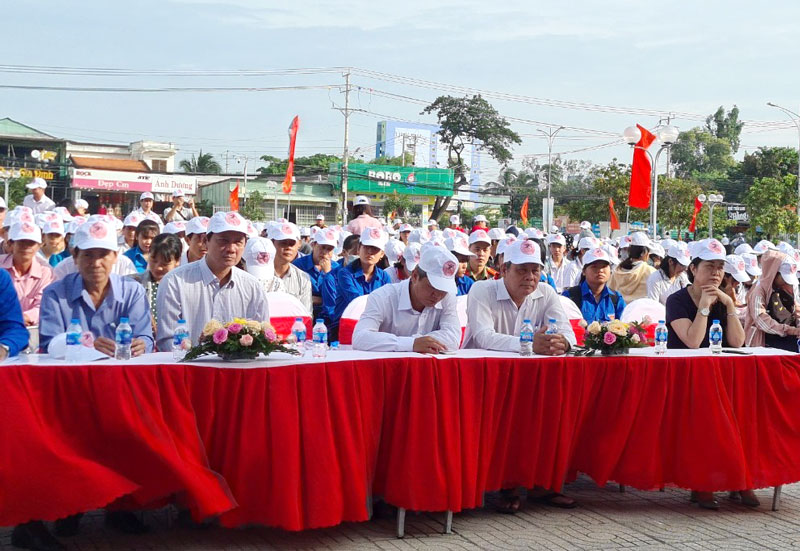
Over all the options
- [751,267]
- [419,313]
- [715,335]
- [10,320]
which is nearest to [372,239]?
[419,313]

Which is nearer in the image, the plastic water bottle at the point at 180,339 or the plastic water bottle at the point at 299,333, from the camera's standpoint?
the plastic water bottle at the point at 180,339

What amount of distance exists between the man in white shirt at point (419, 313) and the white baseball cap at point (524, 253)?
0.58 m

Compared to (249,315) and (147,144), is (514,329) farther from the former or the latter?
(147,144)

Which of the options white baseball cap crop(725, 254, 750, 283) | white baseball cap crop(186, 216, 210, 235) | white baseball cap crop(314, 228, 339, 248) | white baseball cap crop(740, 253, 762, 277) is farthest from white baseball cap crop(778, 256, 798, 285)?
white baseball cap crop(186, 216, 210, 235)

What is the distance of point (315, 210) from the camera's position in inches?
2840

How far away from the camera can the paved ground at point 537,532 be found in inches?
216

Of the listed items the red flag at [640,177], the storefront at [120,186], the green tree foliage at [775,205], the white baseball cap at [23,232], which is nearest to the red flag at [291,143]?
the red flag at [640,177]

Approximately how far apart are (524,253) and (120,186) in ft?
212

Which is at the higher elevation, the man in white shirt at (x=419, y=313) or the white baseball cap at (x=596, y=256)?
the white baseball cap at (x=596, y=256)

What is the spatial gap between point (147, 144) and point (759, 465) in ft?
262

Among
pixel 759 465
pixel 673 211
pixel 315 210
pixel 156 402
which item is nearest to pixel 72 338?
pixel 156 402

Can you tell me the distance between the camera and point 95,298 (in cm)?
590

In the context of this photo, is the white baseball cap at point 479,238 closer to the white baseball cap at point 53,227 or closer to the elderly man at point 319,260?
the elderly man at point 319,260

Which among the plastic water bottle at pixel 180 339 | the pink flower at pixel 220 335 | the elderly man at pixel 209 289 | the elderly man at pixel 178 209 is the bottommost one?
the plastic water bottle at pixel 180 339
